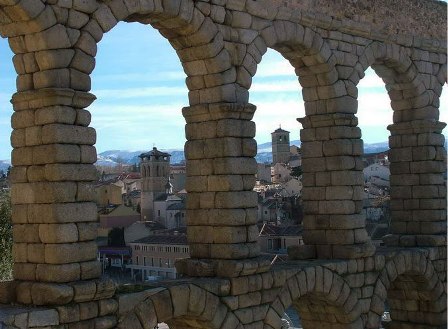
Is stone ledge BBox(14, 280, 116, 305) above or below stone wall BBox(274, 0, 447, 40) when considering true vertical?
below

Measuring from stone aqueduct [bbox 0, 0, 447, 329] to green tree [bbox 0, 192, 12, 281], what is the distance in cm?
1198

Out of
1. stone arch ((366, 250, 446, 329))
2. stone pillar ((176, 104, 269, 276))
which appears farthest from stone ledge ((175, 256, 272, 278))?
stone arch ((366, 250, 446, 329))

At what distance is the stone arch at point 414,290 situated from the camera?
55.6ft

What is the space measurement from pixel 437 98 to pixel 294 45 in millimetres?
4604

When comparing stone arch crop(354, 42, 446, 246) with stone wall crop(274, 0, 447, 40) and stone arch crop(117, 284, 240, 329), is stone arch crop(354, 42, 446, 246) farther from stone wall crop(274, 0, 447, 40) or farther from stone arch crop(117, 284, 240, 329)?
stone arch crop(117, 284, 240, 329)

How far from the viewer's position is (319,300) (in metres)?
15.6

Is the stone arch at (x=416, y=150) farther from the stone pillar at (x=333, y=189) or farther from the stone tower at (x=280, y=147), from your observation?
the stone tower at (x=280, y=147)

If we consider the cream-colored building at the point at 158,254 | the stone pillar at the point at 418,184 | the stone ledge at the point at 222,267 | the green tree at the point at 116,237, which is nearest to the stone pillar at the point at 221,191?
the stone ledge at the point at 222,267

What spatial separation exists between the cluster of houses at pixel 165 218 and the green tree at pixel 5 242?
6.80 meters

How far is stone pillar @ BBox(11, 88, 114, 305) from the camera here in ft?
36.0

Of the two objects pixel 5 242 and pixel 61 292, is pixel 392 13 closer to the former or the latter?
pixel 61 292

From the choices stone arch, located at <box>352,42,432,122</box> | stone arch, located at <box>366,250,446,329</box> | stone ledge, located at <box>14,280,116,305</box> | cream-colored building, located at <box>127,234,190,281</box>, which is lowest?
cream-colored building, located at <box>127,234,190,281</box>

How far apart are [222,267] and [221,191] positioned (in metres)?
1.18

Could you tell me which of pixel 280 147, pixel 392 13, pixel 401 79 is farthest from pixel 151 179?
pixel 392 13
